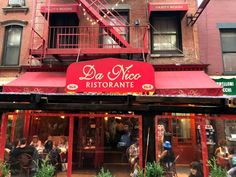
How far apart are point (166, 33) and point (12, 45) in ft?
24.2

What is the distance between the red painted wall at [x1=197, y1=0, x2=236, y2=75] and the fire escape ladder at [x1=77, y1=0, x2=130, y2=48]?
3.80 meters

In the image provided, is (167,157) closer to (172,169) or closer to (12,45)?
(172,169)

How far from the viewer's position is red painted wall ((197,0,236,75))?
42.9 ft

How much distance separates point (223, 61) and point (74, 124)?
838 cm

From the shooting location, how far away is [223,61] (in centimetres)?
1310

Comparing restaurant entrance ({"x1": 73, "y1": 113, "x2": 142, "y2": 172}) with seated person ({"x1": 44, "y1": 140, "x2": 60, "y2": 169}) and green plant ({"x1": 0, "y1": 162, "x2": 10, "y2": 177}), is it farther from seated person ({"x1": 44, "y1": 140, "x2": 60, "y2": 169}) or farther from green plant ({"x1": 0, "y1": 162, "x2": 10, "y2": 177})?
green plant ({"x1": 0, "y1": 162, "x2": 10, "y2": 177})

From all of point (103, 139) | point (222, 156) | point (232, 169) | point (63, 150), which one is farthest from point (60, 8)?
point (232, 169)

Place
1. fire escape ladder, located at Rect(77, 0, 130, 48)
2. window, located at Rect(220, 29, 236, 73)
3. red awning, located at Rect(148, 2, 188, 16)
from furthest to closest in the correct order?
window, located at Rect(220, 29, 236, 73)
red awning, located at Rect(148, 2, 188, 16)
fire escape ladder, located at Rect(77, 0, 130, 48)

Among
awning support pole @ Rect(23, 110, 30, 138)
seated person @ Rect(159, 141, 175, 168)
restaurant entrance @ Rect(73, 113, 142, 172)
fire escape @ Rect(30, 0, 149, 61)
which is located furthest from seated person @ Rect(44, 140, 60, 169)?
fire escape @ Rect(30, 0, 149, 61)

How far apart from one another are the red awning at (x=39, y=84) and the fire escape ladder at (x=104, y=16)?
2739 mm

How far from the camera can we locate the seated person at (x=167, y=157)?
24.6 ft

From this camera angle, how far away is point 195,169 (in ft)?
24.2

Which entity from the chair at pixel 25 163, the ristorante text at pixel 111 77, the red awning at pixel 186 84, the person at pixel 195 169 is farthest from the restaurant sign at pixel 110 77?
the person at pixel 195 169

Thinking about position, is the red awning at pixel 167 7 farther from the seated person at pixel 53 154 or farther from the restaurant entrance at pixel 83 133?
the seated person at pixel 53 154
